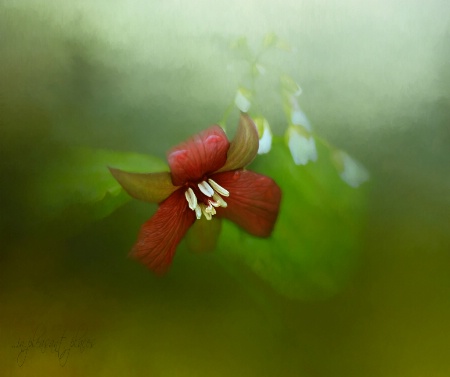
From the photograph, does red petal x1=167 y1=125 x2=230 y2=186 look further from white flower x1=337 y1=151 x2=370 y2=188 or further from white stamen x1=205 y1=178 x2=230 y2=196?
white flower x1=337 y1=151 x2=370 y2=188

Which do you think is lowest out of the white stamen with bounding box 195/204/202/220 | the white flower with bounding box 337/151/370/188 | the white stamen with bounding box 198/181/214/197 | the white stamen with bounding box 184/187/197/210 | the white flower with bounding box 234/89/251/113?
the white stamen with bounding box 195/204/202/220

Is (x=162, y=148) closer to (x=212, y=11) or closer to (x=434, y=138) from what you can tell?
(x=212, y=11)

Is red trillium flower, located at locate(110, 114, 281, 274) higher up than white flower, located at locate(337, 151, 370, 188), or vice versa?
white flower, located at locate(337, 151, 370, 188)

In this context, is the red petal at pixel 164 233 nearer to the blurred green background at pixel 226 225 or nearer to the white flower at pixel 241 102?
the blurred green background at pixel 226 225

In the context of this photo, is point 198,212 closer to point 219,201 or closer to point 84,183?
point 219,201
